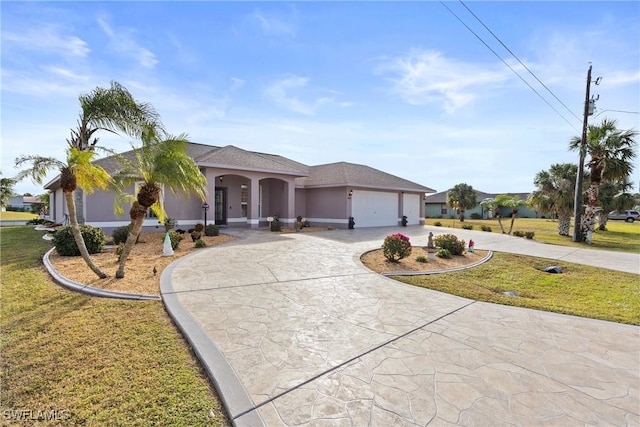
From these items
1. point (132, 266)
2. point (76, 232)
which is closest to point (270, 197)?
point (132, 266)

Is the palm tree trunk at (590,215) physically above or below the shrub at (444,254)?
above

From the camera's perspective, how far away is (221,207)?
18.8 m

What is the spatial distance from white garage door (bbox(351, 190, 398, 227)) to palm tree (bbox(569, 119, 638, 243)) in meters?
12.0

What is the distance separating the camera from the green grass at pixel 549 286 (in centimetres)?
650

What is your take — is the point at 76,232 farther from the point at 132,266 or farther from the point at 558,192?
the point at 558,192

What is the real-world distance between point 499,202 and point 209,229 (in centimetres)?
1784

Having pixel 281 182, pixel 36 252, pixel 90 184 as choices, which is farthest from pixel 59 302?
pixel 281 182

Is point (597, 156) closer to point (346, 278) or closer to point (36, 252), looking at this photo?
point (346, 278)

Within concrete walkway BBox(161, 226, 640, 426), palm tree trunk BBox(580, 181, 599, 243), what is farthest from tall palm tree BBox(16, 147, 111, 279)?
palm tree trunk BBox(580, 181, 599, 243)

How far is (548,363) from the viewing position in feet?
13.0

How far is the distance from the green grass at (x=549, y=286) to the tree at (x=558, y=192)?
46.2ft

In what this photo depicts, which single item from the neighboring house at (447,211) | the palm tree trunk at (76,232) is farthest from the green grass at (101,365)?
the neighboring house at (447,211)

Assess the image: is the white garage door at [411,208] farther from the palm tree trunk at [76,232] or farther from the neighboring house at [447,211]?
the neighboring house at [447,211]

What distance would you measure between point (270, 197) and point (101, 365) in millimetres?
18482
